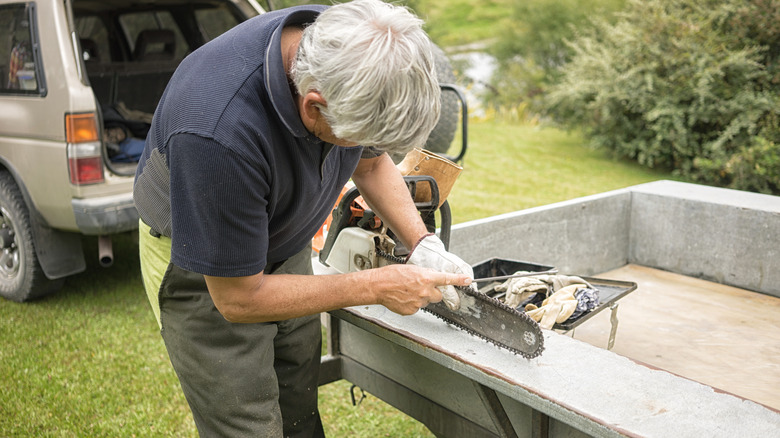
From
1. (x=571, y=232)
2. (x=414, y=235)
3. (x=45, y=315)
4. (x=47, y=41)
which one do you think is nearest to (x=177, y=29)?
(x=47, y=41)

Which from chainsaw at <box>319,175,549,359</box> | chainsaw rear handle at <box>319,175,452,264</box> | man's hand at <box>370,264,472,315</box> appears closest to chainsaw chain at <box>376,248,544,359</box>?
chainsaw at <box>319,175,549,359</box>

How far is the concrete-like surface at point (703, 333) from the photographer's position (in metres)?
2.25

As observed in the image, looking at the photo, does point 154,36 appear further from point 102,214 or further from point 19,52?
point 102,214

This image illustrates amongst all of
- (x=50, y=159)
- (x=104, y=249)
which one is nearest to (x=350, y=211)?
(x=104, y=249)

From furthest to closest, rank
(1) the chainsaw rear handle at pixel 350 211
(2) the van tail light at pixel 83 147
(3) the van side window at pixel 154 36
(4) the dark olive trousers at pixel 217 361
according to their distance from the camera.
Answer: (3) the van side window at pixel 154 36, (2) the van tail light at pixel 83 147, (1) the chainsaw rear handle at pixel 350 211, (4) the dark olive trousers at pixel 217 361

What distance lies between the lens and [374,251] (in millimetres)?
2049

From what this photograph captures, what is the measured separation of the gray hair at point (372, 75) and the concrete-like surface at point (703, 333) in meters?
1.52

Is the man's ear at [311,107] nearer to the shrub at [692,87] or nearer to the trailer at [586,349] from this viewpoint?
the trailer at [586,349]

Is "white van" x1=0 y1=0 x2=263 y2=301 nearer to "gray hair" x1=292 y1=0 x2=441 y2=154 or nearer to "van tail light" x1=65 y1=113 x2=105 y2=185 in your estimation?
"van tail light" x1=65 y1=113 x2=105 y2=185

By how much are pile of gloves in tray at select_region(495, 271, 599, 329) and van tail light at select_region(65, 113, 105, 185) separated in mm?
2535

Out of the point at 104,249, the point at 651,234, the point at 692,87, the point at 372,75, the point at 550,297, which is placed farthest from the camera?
the point at 692,87

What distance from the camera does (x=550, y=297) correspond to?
7.06ft

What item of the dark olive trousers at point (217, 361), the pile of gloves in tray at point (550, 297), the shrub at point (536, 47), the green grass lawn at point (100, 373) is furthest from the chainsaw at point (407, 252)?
the shrub at point (536, 47)

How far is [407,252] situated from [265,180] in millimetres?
803
